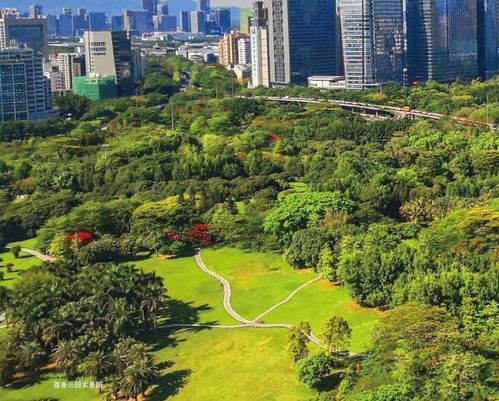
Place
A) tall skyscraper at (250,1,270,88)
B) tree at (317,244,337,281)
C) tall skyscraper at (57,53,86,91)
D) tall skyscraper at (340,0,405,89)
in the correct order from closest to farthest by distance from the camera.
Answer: tree at (317,244,337,281), tall skyscraper at (340,0,405,89), tall skyscraper at (250,1,270,88), tall skyscraper at (57,53,86,91)

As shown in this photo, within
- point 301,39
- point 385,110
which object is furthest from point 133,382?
point 301,39

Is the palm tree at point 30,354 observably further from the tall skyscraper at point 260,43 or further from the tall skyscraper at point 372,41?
the tall skyscraper at point 260,43

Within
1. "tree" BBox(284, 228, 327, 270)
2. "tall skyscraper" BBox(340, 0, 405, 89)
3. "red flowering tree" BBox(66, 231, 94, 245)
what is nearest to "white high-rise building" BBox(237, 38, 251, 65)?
"tall skyscraper" BBox(340, 0, 405, 89)

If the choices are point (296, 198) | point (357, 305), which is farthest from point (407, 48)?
point (357, 305)

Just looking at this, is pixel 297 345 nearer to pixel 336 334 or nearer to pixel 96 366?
pixel 336 334

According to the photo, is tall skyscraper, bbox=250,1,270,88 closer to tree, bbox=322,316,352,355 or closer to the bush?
the bush

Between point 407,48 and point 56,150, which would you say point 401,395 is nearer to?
point 56,150
